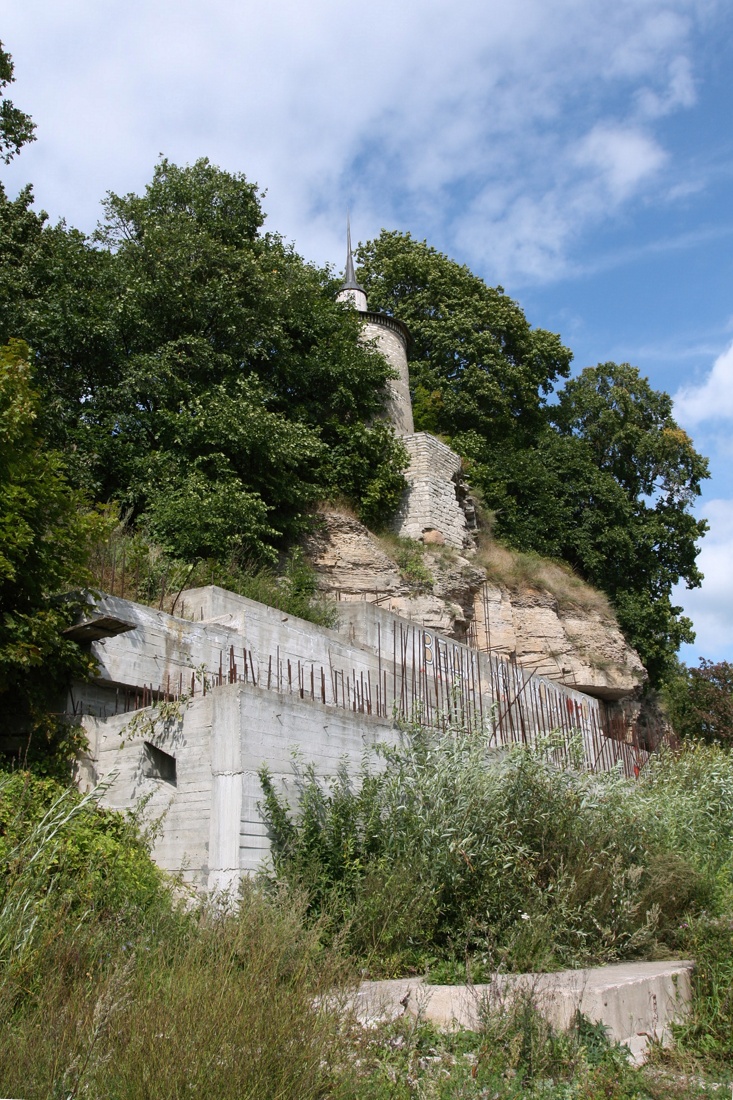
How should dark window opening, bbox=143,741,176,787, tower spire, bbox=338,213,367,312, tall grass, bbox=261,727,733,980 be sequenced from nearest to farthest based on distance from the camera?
tall grass, bbox=261,727,733,980 < dark window opening, bbox=143,741,176,787 < tower spire, bbox=338,213,367,312

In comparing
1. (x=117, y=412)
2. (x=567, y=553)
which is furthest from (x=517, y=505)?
(x=117, y=412)

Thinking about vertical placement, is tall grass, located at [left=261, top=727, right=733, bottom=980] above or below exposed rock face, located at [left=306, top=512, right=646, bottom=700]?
below

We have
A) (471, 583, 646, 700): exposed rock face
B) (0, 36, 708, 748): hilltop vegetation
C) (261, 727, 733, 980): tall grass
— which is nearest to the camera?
(261, 727, 733, 980): tall grass

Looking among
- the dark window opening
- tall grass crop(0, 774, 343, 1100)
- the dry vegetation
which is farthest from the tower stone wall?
tall grass crop(0, 774, 343, 1100)

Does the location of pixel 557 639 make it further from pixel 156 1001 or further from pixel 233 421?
pixel 156 1001

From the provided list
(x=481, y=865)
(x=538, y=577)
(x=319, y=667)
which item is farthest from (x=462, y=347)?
(x=481, y=865)

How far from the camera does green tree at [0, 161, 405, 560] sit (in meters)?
16.1

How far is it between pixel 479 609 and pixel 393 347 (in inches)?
341

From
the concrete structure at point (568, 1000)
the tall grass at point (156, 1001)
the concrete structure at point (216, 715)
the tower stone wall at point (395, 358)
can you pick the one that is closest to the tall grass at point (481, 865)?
the concrete structure at point (216, 715)

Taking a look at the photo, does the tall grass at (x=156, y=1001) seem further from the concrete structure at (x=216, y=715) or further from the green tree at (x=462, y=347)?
the green tree at (x=462, y=347)

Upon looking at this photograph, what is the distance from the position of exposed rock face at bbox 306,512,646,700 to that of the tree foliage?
8.09 feet

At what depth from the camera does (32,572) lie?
8266 millimetres

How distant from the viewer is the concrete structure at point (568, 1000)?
185 inches

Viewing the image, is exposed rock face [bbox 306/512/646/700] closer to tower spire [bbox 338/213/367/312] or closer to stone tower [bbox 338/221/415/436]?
stone tower [bbox 338/221/415/436]
